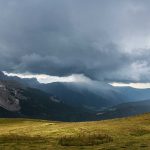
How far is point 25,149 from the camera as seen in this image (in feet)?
143

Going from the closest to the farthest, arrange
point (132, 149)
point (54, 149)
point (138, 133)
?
point (132, 149)
point (54, 149)
point (138, 133)

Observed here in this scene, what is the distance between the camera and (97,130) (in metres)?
68.1

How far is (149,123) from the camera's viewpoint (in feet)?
262

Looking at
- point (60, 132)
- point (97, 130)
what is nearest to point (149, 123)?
point (97, 130)

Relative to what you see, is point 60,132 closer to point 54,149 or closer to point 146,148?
point 54,149

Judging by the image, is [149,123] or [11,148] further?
[149,123]

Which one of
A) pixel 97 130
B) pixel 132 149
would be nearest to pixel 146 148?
pixel 132 149

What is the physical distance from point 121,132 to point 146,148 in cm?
2280

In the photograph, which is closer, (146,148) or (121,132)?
(146,148)

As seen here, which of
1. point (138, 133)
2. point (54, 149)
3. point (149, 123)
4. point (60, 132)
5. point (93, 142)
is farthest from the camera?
point (149, 123)

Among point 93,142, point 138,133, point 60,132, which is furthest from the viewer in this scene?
point 60,132

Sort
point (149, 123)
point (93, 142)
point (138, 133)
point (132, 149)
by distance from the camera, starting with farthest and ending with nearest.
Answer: point (149, 123), point (138, 133), point (93, 142), point (132, 149)

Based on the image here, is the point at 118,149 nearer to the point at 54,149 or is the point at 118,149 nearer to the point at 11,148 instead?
the point at 54,149

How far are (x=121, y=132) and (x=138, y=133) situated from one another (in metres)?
3.03
